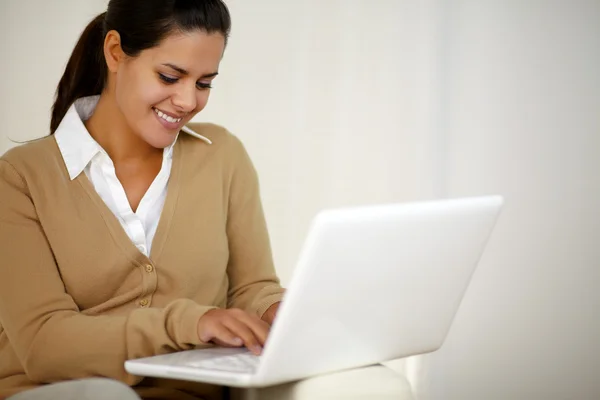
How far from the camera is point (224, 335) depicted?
1.35 meters

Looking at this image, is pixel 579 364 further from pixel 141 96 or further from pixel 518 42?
pixel 141 96

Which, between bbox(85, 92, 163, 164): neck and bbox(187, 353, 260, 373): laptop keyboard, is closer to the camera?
bbox(187, 353, 260, 373): laptop keyboard

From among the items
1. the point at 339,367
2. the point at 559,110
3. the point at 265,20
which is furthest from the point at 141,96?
the point at 559,110

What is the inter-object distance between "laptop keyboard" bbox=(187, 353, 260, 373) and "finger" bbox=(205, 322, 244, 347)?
3 cm

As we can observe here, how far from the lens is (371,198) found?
3070mm

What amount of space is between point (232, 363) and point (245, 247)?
23.9 inches

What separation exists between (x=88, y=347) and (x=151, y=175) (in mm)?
436

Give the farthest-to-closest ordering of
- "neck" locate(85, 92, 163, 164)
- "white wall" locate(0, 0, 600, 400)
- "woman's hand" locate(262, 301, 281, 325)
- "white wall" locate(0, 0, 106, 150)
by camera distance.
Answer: "white wall" locate(0, 0, 600, 400) < "white wall" locate(0, 0, 106, 150) < "neck" locate(85, 92, 163, 164) < "woman's hand" locate(262, 301, 281, 325)

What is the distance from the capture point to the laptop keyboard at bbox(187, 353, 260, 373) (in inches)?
45.9

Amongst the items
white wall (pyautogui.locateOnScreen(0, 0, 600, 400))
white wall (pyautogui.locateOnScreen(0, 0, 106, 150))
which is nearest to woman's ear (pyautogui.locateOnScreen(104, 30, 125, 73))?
white wall (pyautogui.locateOnScreen(0, 0, 106, 150))

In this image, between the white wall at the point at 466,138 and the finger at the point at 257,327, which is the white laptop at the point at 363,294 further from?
the white wall at the point at 466,138

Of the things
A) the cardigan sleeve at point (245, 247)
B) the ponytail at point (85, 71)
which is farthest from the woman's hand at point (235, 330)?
the ponytail at point (85, 71)

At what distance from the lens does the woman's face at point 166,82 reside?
164 cm

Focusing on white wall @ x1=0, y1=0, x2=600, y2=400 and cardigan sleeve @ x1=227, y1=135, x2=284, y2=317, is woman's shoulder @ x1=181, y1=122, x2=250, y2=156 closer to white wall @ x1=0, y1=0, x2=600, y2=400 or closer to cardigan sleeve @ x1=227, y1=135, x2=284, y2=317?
cardigan sleeve @ x1=227, y1=135, x2=284, y2=317
